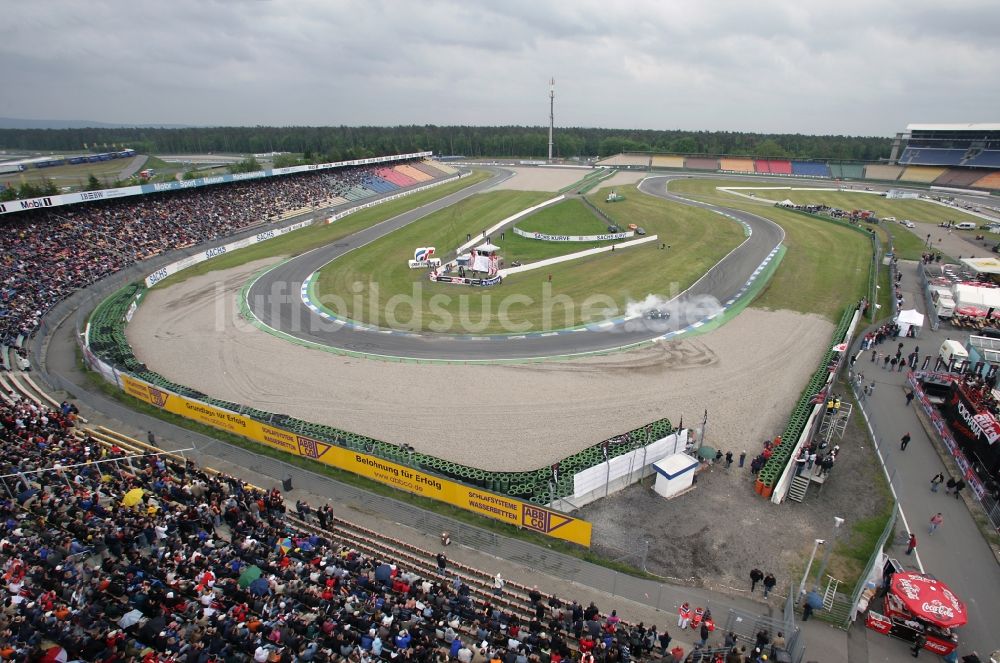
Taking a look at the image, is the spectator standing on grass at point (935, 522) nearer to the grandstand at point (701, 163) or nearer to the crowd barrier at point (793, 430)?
the crowd barrier at point (793, 430)

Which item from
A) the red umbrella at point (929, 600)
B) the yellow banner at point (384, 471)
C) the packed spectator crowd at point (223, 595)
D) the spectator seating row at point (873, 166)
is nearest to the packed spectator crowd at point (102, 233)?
the yellow banner at point (384, 471)

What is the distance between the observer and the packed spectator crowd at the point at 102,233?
116 feet

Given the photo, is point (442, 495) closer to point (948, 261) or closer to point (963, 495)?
point (963, 495)

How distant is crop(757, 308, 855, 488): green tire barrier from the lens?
1873cm

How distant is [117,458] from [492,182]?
84609 millimetres

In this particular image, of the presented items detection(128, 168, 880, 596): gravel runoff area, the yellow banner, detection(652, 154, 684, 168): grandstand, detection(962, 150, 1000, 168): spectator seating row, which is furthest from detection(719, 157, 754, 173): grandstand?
the yellow banner

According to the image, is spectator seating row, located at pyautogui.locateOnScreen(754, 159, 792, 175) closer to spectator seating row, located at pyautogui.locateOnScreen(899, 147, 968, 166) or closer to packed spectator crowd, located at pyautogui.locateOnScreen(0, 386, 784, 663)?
spectator seating row, located at pyautogui.locateOnScreen(899, 147, 968, 166)

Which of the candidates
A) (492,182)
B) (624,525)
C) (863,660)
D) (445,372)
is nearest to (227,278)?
(445,372)

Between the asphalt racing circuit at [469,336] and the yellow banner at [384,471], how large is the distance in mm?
8794

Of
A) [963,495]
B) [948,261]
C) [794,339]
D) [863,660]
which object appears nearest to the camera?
[863,660]

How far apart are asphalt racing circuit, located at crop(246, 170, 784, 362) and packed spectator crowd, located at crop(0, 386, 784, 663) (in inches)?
561

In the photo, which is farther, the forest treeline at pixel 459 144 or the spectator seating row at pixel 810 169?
the forest treeline at pixel 459 144

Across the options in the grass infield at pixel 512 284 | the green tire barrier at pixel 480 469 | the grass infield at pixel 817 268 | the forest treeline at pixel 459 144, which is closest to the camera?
the green tire barrier at pixel 480 469

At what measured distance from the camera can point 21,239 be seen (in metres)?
41.5
